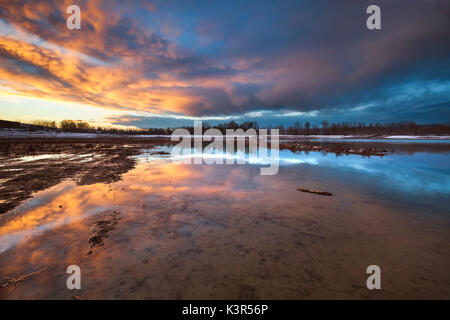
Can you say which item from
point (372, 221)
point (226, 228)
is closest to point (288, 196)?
point (372, 221)

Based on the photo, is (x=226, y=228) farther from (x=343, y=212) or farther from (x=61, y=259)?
(x=343, y=212)

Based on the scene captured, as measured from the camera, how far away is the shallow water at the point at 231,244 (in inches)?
116

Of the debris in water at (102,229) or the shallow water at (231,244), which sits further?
the debris in water at (102,229)

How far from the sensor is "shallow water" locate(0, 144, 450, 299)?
116 inches

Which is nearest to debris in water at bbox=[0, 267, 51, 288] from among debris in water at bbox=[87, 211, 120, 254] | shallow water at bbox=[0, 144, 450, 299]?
shallow water at bbox=[0, 144, 450, 299]

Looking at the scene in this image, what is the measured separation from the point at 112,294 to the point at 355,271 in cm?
399

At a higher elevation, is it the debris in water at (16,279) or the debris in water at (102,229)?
the debris in water at (102,229)

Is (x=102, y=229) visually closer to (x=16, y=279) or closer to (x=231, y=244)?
(x=16, y=279)

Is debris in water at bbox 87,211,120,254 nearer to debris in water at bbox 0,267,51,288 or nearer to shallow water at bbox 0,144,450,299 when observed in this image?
shallow water at bbox 0,144,450,299

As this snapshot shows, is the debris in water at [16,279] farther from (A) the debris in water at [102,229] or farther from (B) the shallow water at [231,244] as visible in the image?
(A) the debris in water at [102,229]

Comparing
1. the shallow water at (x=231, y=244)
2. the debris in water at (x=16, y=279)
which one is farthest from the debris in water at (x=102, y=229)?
the debris in water at (x=16, y=279)

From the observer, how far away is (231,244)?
163 inches

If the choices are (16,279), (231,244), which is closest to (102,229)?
(16,279)

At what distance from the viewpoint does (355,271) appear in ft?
10.8
